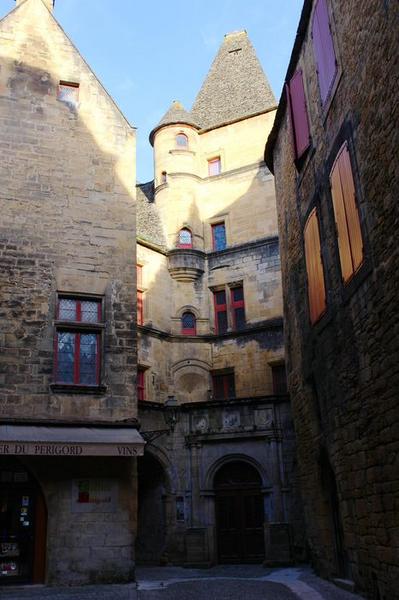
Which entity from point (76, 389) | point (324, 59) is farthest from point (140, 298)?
point (324, 59)

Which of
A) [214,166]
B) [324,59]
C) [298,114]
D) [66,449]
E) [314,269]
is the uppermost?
[214,166]

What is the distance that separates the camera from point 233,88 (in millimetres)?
22031

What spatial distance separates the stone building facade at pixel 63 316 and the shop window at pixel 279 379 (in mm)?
7251

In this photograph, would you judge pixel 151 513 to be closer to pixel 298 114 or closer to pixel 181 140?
pixel 298 114

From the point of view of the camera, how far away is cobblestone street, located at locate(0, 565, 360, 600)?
7.96 metres

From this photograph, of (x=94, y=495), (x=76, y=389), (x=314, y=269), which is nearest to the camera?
(x=314, y=269)

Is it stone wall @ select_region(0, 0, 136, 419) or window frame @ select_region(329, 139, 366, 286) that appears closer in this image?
window frame @ select_region(329, 139, 366, 286)

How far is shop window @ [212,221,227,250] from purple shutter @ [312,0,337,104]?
10510 millimetres

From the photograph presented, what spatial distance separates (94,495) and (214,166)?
44.1ft

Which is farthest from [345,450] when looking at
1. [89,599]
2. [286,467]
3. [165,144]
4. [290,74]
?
[165,144]

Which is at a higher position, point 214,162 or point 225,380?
point 214,162

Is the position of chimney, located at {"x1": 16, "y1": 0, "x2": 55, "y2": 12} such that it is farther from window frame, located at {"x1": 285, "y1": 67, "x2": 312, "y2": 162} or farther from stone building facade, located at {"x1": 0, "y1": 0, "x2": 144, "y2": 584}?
window frame, located at {"x1": 285, "y1": 67, "x2": 312, "y2": 162}

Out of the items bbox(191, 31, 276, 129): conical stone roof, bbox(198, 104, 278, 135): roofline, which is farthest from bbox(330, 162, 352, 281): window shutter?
bbox(191, 31, 276, 129): conical stone roof

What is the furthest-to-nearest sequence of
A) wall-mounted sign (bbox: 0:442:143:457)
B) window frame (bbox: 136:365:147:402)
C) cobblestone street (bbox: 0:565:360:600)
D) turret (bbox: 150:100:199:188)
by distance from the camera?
turret (bbox: 150:100:199:188), window frame (bbox: 136:365:147:402), wall-mounted sign (bbox: 0:442:143:457), cobblestone street (bbox: 0:565:360:600)
